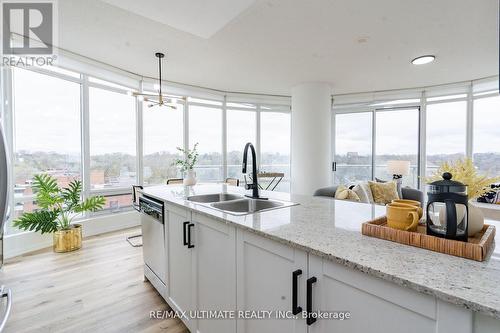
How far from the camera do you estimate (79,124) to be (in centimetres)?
393

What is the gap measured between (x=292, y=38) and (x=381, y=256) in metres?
2.93

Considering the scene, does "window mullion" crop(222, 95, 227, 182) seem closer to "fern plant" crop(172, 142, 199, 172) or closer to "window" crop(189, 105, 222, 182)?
"window" crop(189, 105, 222, 182)

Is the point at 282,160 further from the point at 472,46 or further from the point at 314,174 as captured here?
the point at 472,46

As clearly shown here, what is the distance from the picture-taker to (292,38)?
3.05 meters

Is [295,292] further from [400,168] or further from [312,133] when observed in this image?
[400,168]

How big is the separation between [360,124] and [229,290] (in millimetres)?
5679

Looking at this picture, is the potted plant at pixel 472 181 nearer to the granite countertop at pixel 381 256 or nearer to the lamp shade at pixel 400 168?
the granite countertop at pixel 381 256

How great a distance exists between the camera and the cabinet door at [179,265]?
1.63 m

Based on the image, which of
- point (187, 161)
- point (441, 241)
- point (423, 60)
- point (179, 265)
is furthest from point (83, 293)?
point (423, 60)

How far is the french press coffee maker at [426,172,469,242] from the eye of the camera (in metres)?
0.81

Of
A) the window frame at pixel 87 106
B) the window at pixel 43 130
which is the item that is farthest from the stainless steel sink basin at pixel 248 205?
the window at pixel 43 130

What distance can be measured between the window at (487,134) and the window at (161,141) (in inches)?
228

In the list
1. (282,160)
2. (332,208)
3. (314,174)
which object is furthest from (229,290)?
(282,160)

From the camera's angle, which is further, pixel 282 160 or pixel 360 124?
pixel 282 160
